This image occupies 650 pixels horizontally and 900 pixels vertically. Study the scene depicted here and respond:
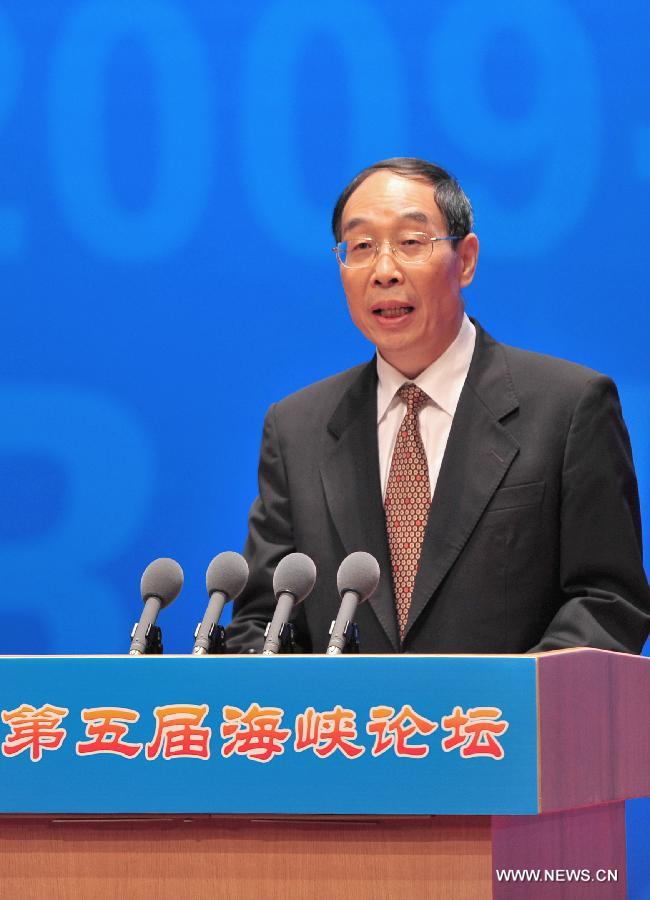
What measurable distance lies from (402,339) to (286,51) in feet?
3.42

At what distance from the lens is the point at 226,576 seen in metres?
2.00

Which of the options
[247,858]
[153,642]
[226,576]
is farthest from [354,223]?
[247,858]

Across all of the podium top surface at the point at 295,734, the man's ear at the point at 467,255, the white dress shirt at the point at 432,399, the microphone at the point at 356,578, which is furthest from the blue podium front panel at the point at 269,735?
the man's ear at the point at 467,255

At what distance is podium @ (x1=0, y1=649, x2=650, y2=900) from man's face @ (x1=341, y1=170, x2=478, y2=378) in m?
1.00

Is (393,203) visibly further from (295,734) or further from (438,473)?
(295,734)

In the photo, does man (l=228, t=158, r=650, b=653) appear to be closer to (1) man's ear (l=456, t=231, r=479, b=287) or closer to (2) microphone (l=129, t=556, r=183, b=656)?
(1) man's ear (l=456, t=231, r=479, b=287)

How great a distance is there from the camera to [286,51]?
331cm

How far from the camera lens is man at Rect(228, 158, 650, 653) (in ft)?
7.90

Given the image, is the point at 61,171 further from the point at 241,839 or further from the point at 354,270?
the point at 241,839

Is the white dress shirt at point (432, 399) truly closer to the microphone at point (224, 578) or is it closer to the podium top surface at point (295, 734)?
the microphone at point (224, 578)

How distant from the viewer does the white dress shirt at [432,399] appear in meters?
2.58

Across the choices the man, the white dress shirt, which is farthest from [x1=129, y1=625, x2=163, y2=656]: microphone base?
the white dress shirt

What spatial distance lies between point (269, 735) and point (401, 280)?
1125mm

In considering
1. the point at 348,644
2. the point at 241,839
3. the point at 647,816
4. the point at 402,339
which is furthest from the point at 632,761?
the point at 647,816
